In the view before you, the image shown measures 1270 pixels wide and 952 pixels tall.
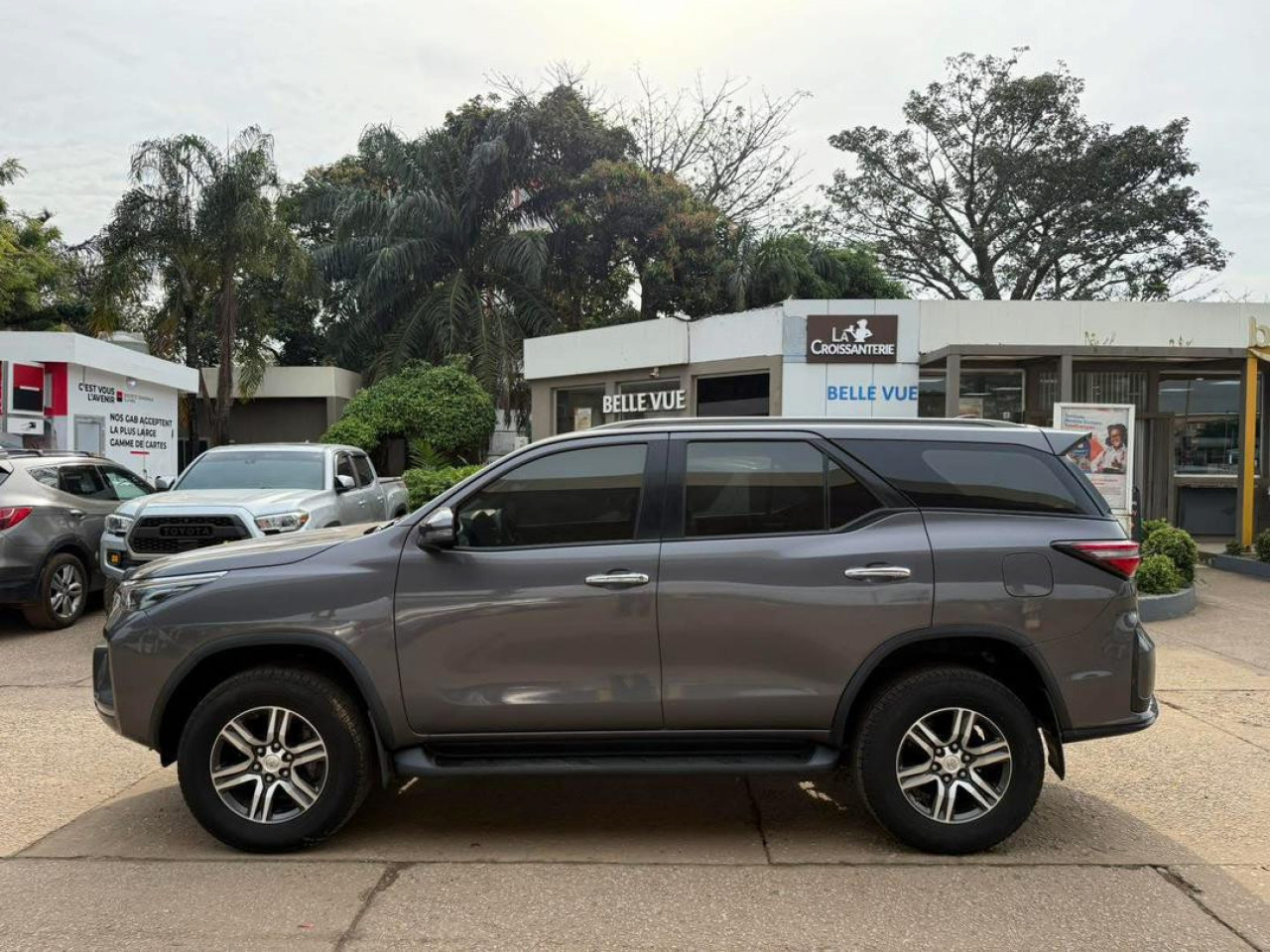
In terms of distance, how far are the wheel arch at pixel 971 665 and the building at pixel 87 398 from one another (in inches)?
594

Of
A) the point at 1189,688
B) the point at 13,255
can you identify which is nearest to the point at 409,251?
the point at 13,255

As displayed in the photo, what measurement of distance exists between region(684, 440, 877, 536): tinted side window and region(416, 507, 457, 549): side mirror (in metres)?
0.99

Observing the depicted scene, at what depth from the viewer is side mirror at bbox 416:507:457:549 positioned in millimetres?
4008

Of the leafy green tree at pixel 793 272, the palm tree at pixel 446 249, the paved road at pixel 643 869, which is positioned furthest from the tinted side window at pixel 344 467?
the palm tree at pixel 446 249

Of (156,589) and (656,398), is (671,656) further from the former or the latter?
(656,398)

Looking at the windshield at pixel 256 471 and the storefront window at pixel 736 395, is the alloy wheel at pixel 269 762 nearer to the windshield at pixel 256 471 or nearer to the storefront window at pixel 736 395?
the windshield at pixel 256 471

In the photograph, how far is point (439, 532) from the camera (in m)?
4.01

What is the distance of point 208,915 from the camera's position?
3.53 m

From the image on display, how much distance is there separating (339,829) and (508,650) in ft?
3.70

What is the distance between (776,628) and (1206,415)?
16188 millimetres

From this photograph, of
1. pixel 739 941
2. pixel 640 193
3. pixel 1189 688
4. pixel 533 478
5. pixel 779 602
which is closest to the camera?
pixel 739 941

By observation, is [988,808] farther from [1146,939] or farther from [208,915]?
[208,915]

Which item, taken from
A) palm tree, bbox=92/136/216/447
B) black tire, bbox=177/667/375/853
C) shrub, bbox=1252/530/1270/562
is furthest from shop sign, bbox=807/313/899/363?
palm tree, bbox=92/136/216/447

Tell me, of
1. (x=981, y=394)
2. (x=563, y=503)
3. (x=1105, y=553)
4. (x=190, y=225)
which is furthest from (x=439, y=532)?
(x=190, y=225)
